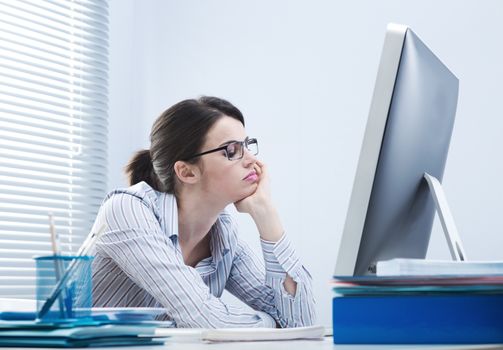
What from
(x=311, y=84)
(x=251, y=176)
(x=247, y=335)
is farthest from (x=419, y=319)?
(x=311, y=84)

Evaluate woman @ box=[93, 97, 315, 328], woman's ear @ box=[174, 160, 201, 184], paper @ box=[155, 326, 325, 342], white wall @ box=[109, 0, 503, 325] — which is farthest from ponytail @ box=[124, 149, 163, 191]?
paper @ box=[155, 326, 325, 342]

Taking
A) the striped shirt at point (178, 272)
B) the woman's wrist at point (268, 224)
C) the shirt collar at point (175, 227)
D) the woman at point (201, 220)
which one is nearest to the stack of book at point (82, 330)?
the striped shirt at point (178, 272)

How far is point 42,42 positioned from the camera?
3.05 m

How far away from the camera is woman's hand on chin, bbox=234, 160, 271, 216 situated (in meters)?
2.36

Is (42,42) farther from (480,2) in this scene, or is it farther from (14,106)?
(480,2)

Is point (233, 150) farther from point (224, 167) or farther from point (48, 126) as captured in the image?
point (48, 126)

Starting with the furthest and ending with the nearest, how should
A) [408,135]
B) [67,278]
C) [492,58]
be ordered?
[492,58] < [408,135] < [67,278]

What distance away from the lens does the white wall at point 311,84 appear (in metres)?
2.78

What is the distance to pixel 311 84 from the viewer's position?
3135 millimetres

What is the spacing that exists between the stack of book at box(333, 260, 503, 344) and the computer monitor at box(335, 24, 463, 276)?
0.17ft

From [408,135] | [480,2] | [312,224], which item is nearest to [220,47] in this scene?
[312,224]

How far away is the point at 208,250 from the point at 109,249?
40 centimetres

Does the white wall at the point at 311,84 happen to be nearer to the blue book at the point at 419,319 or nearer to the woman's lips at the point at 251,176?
Result: the woman's lips at the point at 251,176

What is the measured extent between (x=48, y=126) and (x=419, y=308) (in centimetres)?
225
